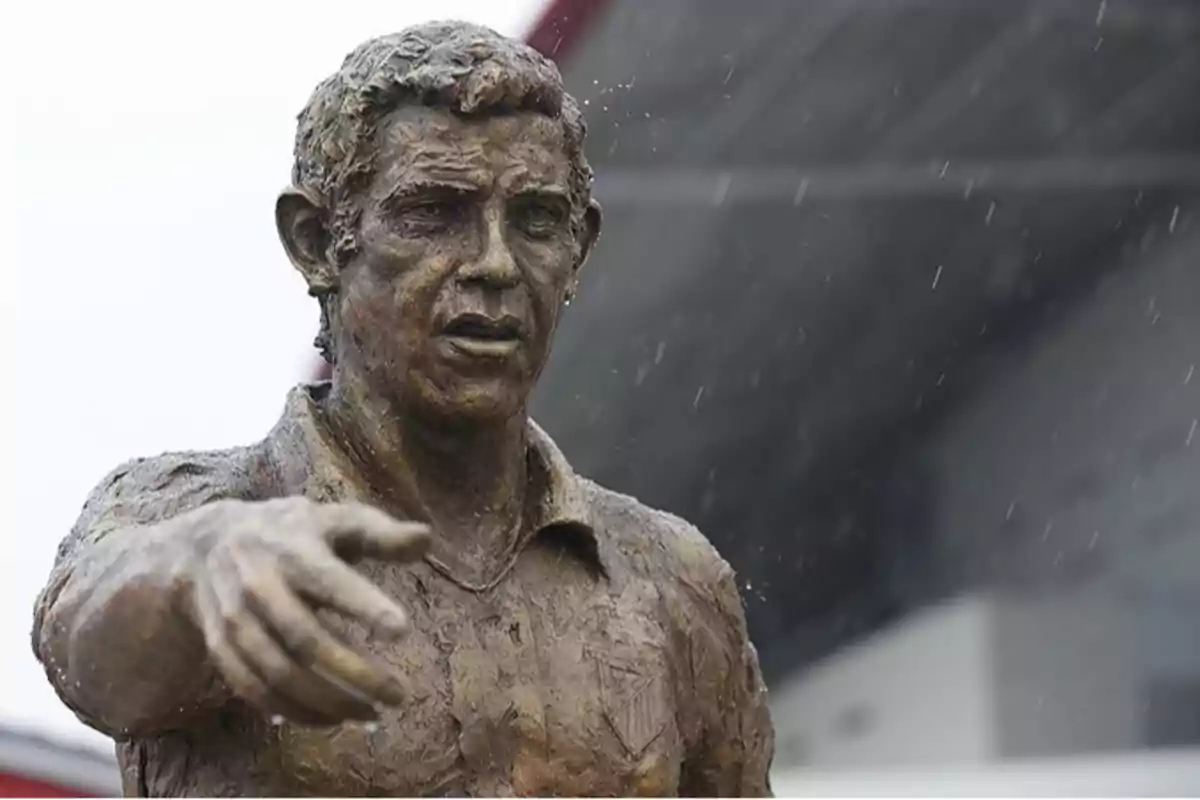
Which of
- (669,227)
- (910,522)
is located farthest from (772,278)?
(910,522)

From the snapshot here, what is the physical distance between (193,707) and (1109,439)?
3.96 meters

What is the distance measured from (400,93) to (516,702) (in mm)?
448

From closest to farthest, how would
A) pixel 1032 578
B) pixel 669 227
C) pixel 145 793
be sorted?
pixel 145 793 < pixel 669 227 < pixel 1032 578

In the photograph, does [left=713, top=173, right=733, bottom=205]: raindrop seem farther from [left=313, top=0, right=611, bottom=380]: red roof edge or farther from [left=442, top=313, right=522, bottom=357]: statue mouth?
[left=442, top=313, right=522, bottom=357]: statue mouth

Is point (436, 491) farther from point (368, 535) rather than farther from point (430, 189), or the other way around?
point (368, 535)

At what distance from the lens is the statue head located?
1.58m

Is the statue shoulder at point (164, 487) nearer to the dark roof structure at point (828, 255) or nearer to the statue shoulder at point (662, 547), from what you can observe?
the statue shoulder at point (662, 547)

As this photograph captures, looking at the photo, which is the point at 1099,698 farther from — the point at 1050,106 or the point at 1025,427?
the point at 1050,106

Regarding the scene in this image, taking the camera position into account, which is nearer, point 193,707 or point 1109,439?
point 193,707

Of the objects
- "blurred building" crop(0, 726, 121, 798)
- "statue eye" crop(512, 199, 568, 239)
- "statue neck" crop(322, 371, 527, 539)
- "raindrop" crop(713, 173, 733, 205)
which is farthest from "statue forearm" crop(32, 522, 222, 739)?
"raindrop" crop(713, 173, 733, 205)

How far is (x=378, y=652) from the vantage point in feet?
5.20

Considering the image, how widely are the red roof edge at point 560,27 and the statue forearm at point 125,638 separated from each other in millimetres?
2169

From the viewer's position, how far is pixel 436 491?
65.9 inches

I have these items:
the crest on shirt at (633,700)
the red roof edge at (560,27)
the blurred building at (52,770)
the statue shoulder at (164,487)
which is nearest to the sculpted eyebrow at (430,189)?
the statue shoulder at (164,487)
